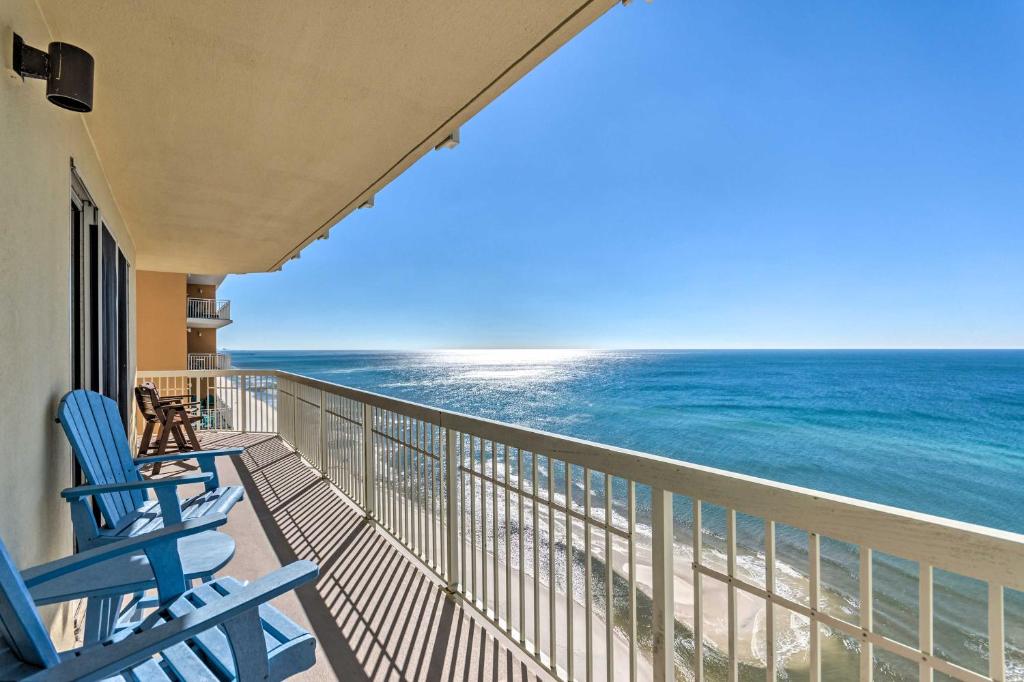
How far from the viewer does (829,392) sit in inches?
1254

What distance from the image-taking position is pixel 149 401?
5004 mm

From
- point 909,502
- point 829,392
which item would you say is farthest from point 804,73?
point 829,392

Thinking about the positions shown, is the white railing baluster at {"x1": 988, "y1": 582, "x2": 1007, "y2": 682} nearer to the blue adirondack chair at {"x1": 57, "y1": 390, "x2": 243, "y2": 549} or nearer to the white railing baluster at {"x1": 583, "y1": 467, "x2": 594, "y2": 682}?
the white railing baluster at {"x1": 583, "y1": 467, "x2": 594, "y2": 682}

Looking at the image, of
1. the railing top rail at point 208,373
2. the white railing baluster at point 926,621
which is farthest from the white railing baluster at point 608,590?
the railing top rail at point 208,373

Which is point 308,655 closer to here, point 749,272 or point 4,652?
point 4,652

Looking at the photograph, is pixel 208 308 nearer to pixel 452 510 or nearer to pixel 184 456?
pixel 184 456

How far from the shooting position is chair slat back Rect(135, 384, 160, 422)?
498 centimetres

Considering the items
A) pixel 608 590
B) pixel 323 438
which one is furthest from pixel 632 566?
pixel 323 438

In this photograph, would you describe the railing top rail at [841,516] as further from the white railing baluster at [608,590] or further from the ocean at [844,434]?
the ocean at [844,434]

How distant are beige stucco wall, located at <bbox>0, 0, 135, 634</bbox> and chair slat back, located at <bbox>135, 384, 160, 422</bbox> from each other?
328 centimetres

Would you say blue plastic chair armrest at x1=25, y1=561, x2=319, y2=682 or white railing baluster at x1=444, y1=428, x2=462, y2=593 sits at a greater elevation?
blue plastic chair armrest at x1=25, y1=561, x2=319, y2=682

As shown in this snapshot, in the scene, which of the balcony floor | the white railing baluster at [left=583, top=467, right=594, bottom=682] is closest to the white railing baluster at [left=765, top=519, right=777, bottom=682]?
the white railing baluster at [left=583, top=467, right=594, bottom=682]

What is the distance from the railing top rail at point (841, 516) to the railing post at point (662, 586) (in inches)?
2.8

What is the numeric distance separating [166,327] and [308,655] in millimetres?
11679
